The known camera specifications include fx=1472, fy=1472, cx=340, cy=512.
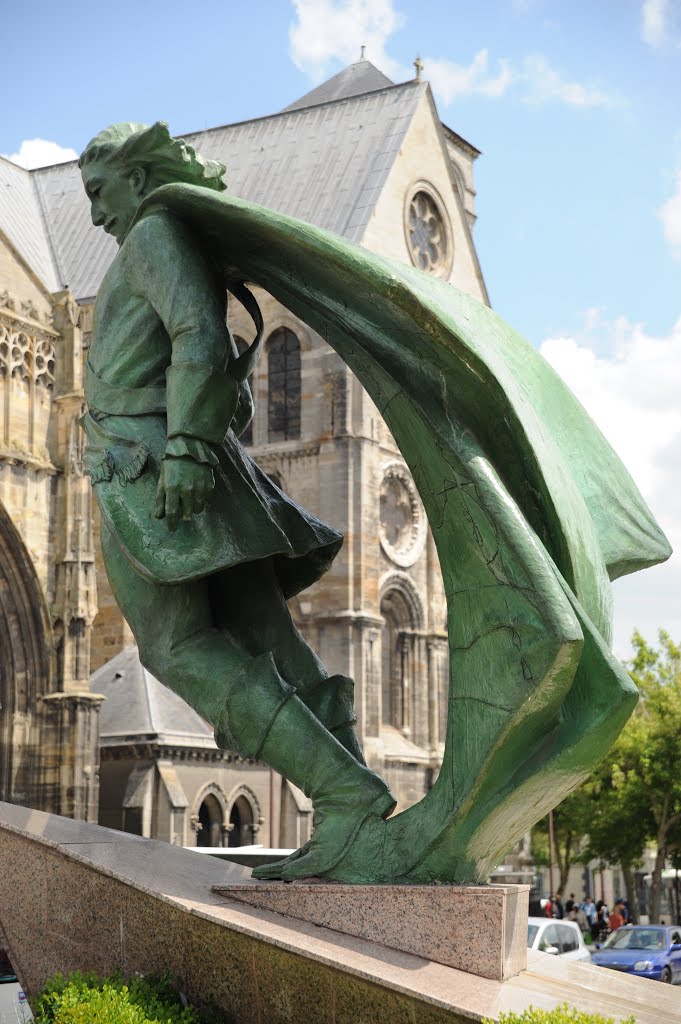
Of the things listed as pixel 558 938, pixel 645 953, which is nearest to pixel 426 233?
pixel 645 953

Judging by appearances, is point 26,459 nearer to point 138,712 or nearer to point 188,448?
point 138,712

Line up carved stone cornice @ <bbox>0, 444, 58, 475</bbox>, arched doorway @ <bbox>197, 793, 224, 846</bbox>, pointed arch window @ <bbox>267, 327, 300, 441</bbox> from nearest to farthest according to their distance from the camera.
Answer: carved stone cornice @ <bbox>0, 444, 58, 475</bbox>
arched doorway @ <bbox>197, 793, 224, 846</bbox>
pointed arch window @ <bbox>267, 327, 300, 441</bbox>

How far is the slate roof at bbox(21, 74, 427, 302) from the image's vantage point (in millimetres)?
40156

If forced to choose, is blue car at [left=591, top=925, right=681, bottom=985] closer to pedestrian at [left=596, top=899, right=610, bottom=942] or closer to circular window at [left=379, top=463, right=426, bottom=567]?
pedestrian at [left=596, top=899, right=610, bottom=942]

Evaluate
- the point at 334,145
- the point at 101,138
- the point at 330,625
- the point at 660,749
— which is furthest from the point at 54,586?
the point at 101,138

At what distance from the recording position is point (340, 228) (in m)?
38.8

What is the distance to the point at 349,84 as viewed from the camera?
164 feet

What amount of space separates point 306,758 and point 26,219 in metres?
39.7

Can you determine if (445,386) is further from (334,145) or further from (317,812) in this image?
(334,145)

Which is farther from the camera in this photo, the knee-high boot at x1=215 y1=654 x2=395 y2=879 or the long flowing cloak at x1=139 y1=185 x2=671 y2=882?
the knee-high boot at x1=215 y1=654 x2=395 y2=879

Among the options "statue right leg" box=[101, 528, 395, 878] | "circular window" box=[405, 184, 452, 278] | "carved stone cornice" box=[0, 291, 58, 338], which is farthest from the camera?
"circular window" box=[405, 184, 452, 278]

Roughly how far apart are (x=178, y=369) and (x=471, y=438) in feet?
3.39

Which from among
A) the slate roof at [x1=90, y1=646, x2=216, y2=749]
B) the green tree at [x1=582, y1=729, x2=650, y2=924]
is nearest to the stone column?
the slate roof at [x1=90, y1=646, x2=216, y2=749]

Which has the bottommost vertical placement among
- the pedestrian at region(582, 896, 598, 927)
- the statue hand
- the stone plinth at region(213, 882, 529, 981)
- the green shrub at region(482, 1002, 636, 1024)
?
the pedestrian at region(582, 896, 598, 927)
